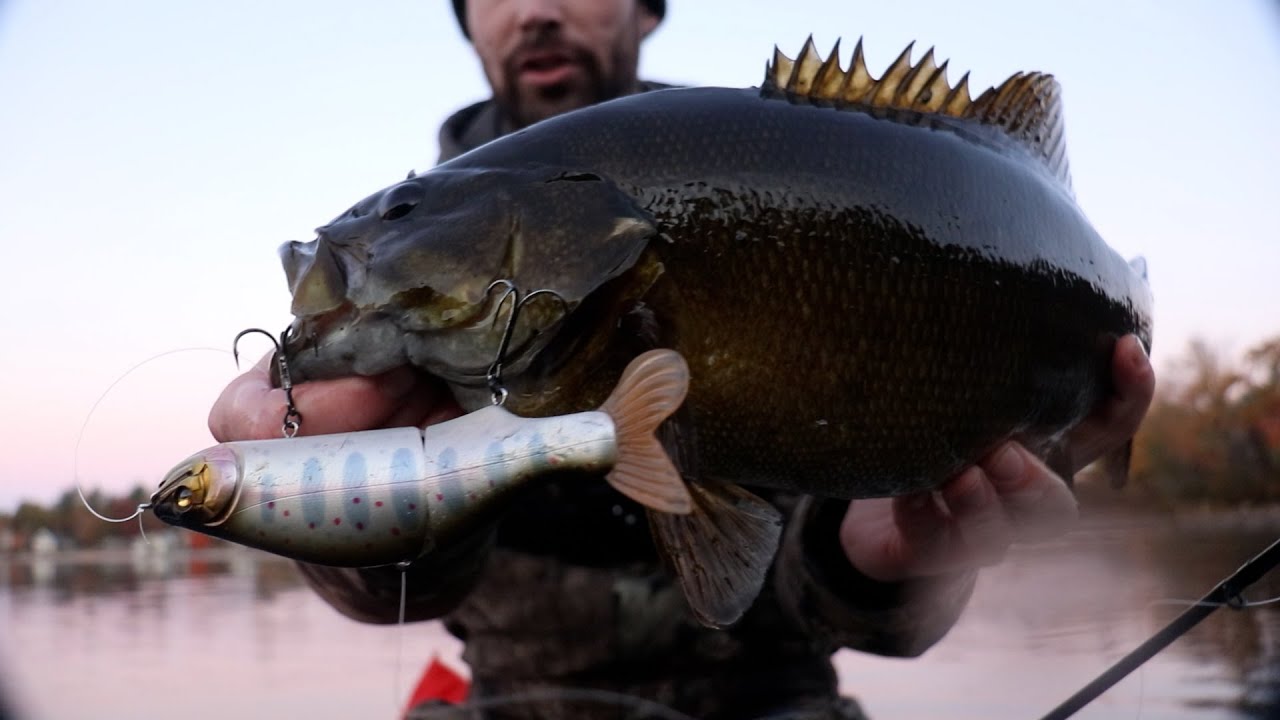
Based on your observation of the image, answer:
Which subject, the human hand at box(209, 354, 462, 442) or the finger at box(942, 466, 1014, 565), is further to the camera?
the finger at box(942, 466, 1014, 565)

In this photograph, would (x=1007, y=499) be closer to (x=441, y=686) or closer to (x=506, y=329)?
(x=506, y=329)

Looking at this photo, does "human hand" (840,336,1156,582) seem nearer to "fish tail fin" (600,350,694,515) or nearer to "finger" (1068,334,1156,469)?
"finger" (1068,334,1156,469)

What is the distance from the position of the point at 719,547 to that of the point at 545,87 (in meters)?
2.28

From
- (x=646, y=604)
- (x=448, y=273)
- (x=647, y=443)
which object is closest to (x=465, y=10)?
(x=646, y=604)

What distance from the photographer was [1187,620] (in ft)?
5.35

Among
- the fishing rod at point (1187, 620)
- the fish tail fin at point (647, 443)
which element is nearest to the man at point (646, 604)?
the fishing rod at point (1187, 620)

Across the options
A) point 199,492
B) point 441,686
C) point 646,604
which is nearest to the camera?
point 199,492

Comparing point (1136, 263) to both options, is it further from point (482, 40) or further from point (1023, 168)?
point (482, 40)

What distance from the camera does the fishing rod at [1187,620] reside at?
157 cm

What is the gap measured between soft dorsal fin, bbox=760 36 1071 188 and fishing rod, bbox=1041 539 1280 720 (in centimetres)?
72

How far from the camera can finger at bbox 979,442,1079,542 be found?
4.79 ft

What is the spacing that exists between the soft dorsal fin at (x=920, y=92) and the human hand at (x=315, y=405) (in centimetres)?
64

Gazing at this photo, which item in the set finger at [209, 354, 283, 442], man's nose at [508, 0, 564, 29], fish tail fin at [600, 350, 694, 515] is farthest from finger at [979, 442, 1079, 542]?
man's nose at [508, 0, 564, 29]

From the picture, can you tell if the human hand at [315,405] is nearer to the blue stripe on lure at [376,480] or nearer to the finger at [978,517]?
the blue stripe on lure at [376,480]
